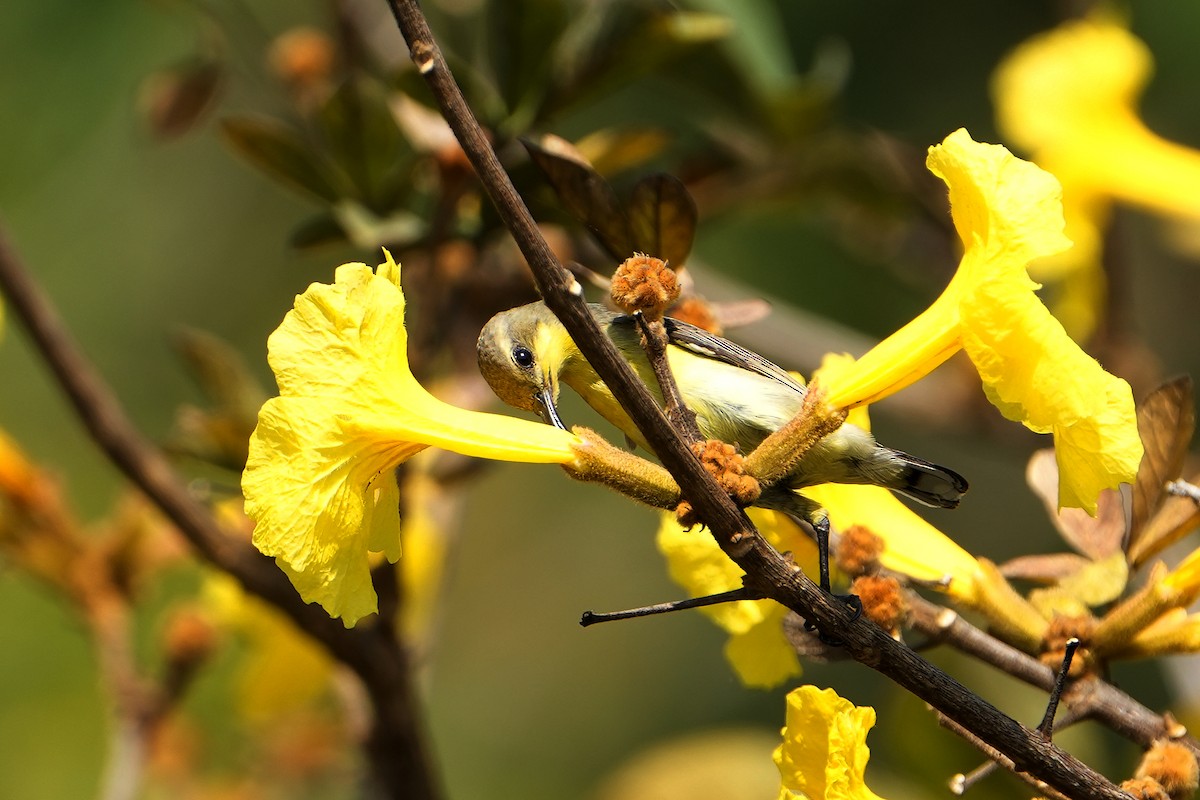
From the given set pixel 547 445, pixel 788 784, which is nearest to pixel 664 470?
pixel 547 445

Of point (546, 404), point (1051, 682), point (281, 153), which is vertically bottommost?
point (1051, 682)

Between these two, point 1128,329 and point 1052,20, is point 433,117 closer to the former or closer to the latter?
point 1128,329

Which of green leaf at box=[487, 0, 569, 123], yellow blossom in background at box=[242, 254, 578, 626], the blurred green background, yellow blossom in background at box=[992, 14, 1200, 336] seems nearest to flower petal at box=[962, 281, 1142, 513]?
yellow blossom in background at box=[242, 254, 578, 626]

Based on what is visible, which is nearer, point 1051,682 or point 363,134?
point 1051,682

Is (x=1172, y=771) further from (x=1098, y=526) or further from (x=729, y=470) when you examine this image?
(x=729, y=470)

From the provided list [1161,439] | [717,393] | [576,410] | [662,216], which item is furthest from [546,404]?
[576,410]

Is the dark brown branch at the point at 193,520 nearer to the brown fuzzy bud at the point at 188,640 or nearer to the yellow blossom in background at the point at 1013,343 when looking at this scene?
the brown fuzzy bud at the point at 188,640
